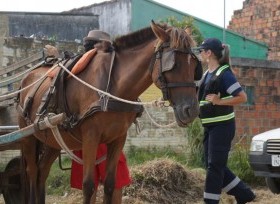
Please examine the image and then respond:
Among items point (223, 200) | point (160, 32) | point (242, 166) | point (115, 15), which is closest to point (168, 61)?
point (160, 32)

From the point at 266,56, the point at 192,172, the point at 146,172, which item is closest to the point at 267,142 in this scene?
the point at 192,172

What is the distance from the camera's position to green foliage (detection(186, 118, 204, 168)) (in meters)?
9.69

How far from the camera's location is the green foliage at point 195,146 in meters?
9.69

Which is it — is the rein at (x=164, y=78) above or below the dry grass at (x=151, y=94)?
above

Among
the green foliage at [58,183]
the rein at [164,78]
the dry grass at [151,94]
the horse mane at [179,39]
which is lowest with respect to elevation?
the green foliage at [58,183]

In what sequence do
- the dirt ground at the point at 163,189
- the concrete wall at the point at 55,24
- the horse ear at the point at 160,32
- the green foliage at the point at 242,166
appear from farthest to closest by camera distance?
1. the concrete wall at the point at 55,24
2. the green foliage at the point at 242,166
3. the dirt ground at the point at 163,189
4. the horse ear at the point at 160,32

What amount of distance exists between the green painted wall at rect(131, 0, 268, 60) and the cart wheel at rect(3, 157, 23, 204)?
9819 millimetres

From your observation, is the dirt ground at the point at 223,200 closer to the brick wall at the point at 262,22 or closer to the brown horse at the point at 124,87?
the brown horse at the point at 124,87

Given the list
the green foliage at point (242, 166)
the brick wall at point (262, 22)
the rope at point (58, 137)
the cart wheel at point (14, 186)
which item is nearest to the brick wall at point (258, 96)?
the green foliage at point (242, 166)

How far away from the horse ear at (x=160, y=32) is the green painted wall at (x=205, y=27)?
11.7 metres

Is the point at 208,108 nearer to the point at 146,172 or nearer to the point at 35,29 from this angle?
the point at 146,172

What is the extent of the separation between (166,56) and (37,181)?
7.74ft

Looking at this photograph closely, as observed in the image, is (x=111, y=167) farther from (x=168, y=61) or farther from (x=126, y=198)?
(x=126, y=198)

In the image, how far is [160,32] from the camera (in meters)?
4.25
